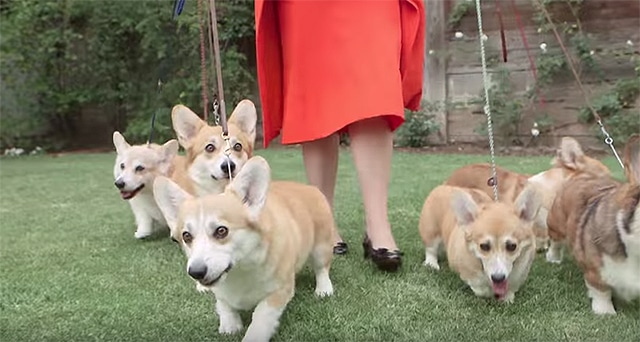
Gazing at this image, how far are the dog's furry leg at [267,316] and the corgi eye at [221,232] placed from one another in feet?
0.85

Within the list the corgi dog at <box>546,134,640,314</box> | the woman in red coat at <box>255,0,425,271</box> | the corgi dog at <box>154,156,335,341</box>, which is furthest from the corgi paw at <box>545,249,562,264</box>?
the corgi dog at <box>154,156,335,341</box>

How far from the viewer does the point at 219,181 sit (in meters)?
2.81

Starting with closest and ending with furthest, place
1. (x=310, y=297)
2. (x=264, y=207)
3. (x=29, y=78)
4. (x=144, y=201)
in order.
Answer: (x=264, y=207) < (x=310, y=297) < (x=144, y=201) < (x=29, y=78)

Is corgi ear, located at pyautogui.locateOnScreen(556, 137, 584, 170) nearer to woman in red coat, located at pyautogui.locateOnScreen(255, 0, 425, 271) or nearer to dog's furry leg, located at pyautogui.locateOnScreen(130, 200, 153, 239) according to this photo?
woman in red coat, located at pyautogui.locateOnScreen(255, 0, 425, 271)

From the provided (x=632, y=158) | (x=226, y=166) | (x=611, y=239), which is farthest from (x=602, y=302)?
(x=226, y=166)

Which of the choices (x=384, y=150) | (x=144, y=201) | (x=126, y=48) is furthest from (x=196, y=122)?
(x=126, y=48)

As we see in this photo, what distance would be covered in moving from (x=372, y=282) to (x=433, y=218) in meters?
0.41

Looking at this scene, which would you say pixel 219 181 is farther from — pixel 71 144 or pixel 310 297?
pixel 71 144

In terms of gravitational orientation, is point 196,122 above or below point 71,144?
above

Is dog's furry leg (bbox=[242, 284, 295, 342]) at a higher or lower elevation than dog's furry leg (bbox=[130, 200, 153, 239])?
higher

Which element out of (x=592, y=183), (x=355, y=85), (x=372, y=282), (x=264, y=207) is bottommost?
(x=372, y=282)

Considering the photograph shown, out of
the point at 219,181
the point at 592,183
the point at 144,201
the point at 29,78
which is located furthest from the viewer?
the point at 29,78

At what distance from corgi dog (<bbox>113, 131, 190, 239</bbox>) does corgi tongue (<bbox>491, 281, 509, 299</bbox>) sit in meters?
1.71

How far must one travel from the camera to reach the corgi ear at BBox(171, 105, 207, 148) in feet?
9.57
